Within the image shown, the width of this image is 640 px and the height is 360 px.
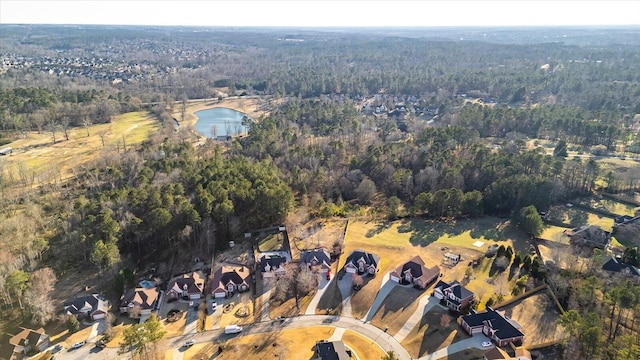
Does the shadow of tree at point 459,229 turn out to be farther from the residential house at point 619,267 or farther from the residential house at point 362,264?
the residential house at point 619,267

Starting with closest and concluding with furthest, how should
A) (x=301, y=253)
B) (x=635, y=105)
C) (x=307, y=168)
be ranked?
(x=301, y=253) < (x=307, y=168) < (x=635, y=105)

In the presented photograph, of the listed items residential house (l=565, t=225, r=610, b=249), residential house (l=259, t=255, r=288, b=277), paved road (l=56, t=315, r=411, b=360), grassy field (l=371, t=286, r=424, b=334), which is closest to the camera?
paved road (l=56, t=315, r=411, b=360)

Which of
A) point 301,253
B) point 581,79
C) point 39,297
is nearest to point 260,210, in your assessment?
point 301,253

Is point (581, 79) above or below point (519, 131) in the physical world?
above

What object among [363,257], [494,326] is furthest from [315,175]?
[494,326]

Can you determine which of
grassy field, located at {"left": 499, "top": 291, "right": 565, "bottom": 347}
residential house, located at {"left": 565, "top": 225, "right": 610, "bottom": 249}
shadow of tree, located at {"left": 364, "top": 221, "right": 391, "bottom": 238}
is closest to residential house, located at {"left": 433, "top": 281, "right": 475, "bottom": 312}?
grassy field, located at {"left": 499, "top": 291, "right": 565, "bottom": 347}

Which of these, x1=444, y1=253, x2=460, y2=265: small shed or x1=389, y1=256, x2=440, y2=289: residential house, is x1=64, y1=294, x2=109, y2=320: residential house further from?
x1=444, y1=253, x2=460, y2=265: small shed

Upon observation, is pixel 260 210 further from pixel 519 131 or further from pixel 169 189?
pixel 519 131
